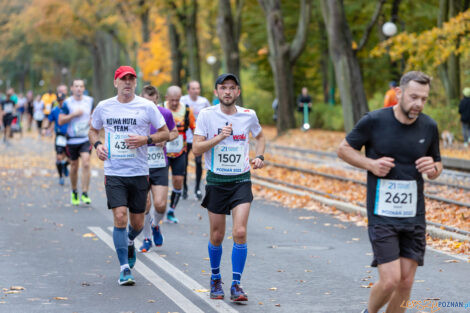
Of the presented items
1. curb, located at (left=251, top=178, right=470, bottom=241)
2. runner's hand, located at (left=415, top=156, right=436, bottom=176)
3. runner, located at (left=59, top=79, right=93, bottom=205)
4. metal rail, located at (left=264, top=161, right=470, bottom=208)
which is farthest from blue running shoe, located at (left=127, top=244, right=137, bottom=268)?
metal rail, located at (left=264, top=161, right=470, bottom=208)

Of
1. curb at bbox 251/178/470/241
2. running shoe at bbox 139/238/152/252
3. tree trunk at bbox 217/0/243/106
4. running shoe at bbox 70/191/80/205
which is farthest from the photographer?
tree trunk at bbox 217/0/243/106

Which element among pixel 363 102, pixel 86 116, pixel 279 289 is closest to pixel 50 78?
pixel 363 102

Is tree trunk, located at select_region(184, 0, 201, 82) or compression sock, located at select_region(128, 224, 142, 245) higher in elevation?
tree trunk, located at select_region(184, 0, 201, 82)

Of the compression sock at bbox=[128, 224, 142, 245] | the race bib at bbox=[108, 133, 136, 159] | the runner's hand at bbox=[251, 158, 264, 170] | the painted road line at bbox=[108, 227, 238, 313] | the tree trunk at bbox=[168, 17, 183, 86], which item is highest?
the tree trunk at bbox=[168, 17, 183, 86]

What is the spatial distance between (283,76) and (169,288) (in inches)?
1119

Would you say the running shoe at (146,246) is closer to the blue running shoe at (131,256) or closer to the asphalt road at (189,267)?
the asphalt road at (189,267)

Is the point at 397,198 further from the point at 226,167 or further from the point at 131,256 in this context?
the point at 131,256

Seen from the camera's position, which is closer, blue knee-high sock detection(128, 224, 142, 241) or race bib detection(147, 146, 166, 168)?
blue knee-high sock detection(128, 224, 142, 241)

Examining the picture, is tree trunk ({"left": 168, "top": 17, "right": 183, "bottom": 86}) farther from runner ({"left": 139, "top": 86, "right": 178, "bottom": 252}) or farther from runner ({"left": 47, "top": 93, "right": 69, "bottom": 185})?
runner ({"left": 139, "top": 86, "right": 178, "bottom": 252})

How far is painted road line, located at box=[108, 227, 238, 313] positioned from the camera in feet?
24.8

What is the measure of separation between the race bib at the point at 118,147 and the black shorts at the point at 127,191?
0.22 meters

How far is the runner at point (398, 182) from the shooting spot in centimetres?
598

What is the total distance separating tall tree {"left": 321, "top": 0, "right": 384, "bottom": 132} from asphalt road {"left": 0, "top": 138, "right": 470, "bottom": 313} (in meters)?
12.3

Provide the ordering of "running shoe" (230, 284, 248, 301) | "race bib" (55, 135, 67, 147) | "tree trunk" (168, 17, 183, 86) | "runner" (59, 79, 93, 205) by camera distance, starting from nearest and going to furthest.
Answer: "running shoe" (230, 284, 248, 301) → "runner" (59, 79, 93, 205) → "race bib" (55, 135, 67, 147) → "tree trunk" (168, 17, 183, 86)
